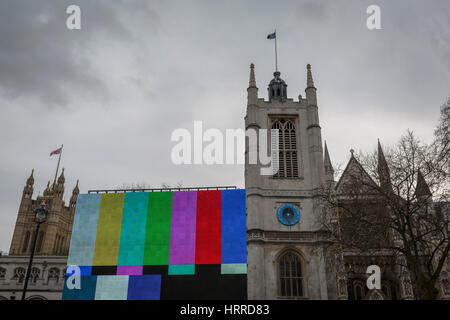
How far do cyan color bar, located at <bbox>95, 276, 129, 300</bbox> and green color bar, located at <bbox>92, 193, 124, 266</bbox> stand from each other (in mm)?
1190

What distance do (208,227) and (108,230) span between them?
325 inches

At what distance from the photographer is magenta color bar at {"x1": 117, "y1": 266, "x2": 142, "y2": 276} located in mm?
27141

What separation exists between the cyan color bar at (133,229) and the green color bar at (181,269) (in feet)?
8.17

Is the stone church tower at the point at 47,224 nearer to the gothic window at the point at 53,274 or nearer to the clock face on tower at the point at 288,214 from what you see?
the gothic window at the point at 53,274

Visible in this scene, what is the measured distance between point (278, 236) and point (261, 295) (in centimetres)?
496

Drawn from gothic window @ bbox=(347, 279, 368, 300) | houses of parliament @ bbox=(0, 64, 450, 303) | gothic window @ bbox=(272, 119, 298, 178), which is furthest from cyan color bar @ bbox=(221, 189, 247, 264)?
gothic window @ bbox=(347, 279, 368, 300)

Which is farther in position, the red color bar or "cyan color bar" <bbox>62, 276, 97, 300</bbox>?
the red color bar

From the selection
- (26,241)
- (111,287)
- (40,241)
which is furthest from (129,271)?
(26,241)

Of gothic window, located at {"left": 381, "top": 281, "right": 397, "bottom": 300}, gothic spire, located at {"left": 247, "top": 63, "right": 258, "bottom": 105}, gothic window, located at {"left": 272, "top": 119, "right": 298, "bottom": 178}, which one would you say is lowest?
gothic window, located at {"left": 381, "top": 281, "right": 397, "bottom": 300}

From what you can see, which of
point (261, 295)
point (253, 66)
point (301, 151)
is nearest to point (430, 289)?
point (261, 295)

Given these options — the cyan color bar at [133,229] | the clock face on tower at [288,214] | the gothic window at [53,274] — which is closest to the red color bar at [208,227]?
the cyan color bar at [133,229]

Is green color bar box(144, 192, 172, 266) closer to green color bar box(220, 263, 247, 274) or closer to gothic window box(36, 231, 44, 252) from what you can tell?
green color bar box(220, 263, 247, 274)

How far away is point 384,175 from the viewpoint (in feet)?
63.1
